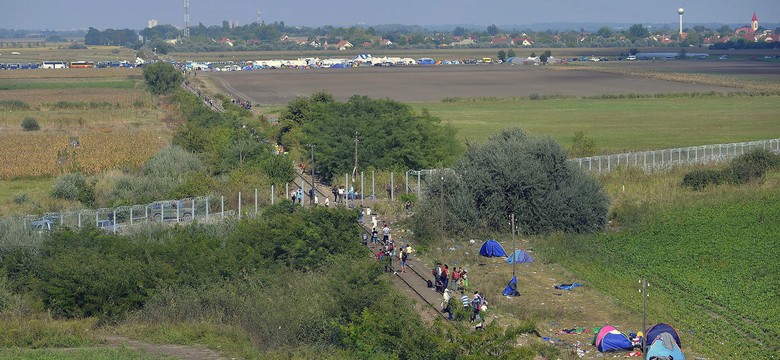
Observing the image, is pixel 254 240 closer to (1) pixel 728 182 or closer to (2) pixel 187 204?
(2) pixel 187 204

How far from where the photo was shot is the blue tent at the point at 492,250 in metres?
35.7

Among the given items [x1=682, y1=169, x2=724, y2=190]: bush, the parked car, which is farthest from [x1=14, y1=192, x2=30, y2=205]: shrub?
[x1=682, y1=169, x2=724, y2=190]: bush

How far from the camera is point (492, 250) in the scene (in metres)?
35.8

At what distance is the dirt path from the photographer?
24.6 m

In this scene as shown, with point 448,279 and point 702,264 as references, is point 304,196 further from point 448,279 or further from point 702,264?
point 702,264

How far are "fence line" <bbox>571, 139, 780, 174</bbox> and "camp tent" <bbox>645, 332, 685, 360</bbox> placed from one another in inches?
977

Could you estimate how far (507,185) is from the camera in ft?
131

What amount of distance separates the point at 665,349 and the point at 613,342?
4.41 ft

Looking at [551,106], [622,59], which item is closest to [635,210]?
[551,106]

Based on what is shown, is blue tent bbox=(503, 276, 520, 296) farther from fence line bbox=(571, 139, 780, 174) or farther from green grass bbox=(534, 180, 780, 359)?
fence line bbox=(571, 139, 780, 174)

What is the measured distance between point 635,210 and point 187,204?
52.4 ft

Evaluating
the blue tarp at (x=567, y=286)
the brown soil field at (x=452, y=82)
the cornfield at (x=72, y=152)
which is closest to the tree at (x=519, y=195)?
the blue tarp at (x=567, y=286)

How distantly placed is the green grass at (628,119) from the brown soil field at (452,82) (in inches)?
394

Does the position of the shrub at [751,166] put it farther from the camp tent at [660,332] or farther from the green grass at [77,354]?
the green grass at [77,354]
